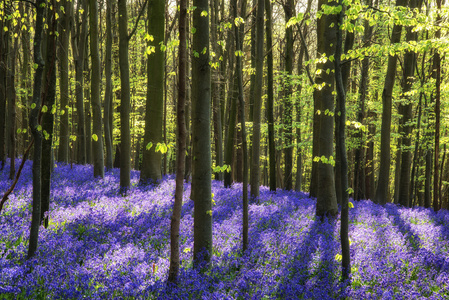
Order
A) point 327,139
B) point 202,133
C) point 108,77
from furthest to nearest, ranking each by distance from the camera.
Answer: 1. point 108,77
2. point 327,139
3. point 202,133

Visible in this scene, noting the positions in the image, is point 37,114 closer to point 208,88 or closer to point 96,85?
point 208,88

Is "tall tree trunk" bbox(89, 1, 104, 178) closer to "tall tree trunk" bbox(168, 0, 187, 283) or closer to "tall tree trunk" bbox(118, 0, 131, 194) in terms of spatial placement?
"tall tree trunk" bbox(118, 0, 131, 194)

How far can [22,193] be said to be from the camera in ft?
27.1

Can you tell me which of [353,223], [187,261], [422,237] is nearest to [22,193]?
[187,261]

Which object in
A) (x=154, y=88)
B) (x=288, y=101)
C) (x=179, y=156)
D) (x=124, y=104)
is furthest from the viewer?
(x=288, y=101)

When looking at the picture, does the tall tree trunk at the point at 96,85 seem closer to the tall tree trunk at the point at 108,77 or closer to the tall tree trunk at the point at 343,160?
the tall tree trunk at the point at 108,77

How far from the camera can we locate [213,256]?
17.8ft

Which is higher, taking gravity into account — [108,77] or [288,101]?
[108,77]

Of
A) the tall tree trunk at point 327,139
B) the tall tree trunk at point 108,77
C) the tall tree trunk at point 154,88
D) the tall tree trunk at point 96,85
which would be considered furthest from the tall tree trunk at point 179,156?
the tall tree trunk at point 108,77

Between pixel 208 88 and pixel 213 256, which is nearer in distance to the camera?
pixel 208 88

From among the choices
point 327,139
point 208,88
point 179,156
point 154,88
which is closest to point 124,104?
point 154,88

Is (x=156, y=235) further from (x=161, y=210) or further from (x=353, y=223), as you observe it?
(x=353, y=223)

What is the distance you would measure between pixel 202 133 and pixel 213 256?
2139 millimetres

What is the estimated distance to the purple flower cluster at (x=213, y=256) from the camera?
4281mm
